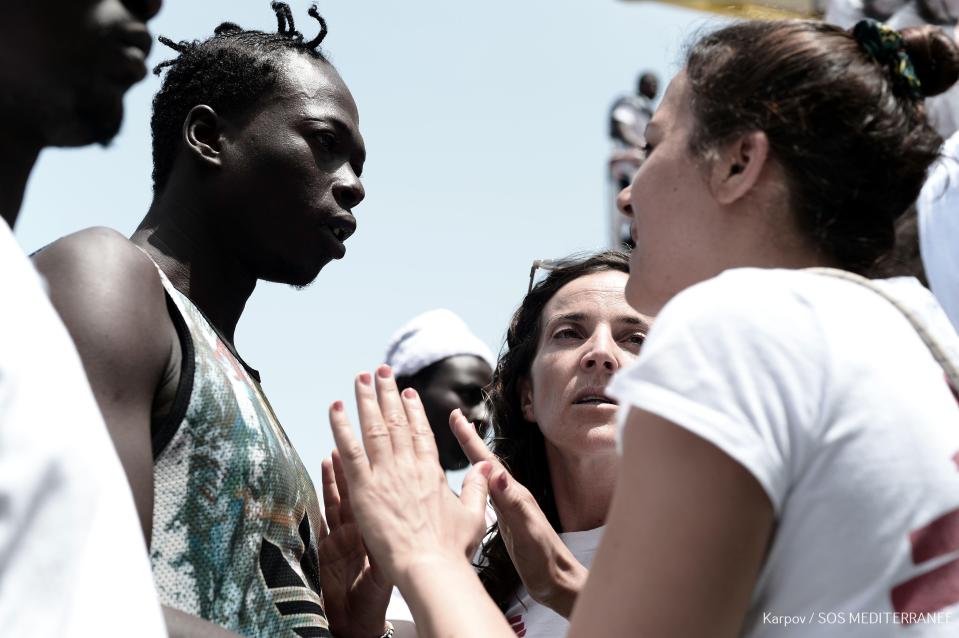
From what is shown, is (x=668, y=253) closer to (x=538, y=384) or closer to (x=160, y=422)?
(x=160, y=422)

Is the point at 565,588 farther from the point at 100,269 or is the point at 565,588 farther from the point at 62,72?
the point at 62,72

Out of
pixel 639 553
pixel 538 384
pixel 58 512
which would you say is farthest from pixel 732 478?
pixel 538 384

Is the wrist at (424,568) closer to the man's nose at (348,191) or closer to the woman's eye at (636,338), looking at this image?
the man's nose at (348,191)

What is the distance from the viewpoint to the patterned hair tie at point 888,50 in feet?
6.37

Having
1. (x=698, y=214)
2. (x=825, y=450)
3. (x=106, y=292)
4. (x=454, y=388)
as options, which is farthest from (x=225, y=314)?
(x=454, y=388)

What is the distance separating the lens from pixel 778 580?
1474 millimetres

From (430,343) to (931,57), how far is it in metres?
4.63

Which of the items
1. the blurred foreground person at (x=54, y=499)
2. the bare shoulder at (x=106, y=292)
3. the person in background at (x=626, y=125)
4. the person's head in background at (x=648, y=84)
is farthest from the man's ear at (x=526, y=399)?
the person's head in background at (x=648, y=84)

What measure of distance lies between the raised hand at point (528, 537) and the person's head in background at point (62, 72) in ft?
3.74

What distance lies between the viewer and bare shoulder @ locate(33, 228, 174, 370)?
188cm

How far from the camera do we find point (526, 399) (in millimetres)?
3994

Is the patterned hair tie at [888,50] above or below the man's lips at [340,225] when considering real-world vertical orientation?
above

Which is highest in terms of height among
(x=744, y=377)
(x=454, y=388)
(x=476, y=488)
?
(x=744, y=377)

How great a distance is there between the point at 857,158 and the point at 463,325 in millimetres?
5088
